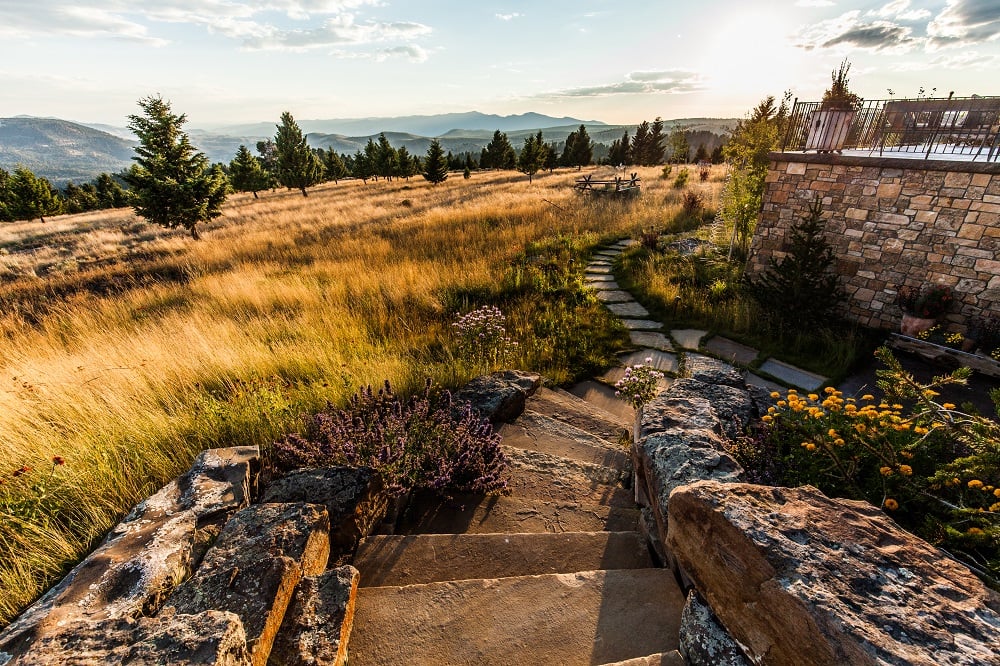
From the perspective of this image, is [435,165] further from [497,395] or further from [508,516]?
[508,516]

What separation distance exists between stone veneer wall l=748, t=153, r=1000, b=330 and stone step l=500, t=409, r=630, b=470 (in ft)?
17.9

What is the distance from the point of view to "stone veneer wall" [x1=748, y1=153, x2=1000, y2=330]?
16.6 feet

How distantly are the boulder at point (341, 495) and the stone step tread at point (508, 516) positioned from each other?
1.11 feet

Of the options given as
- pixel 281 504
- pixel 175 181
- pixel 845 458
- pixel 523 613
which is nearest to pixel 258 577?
pixel 281 504

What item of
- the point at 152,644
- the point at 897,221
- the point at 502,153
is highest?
the point at 502,153

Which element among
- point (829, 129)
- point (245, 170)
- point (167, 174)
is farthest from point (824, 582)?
point (245, 170)

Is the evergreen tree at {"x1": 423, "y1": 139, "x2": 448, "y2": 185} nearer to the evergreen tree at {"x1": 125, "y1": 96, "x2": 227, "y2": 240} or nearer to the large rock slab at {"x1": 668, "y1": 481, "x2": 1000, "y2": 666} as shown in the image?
the evergreen tree at {"x1": 125, "y1": 96, "x2": 227, "y2": 240}

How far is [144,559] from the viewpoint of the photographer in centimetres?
162

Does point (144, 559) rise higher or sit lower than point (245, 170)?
lower

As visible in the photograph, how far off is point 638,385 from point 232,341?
4579mm

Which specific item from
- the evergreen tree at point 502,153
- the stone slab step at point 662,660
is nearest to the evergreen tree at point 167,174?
the stone slab step at point 662,660

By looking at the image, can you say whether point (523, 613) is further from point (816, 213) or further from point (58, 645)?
point (816, 213)

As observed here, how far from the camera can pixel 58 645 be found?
120cm

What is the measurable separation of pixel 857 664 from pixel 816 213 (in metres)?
6.56
